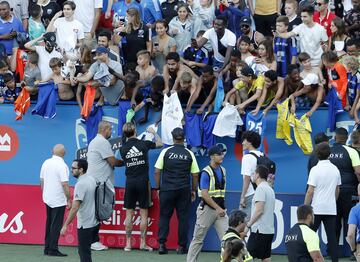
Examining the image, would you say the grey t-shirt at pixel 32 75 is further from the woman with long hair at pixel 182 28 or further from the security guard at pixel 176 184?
the security guard at pixel 176 184

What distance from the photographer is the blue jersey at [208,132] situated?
19.5 m

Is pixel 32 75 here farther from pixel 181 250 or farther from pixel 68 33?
pixel 181 250

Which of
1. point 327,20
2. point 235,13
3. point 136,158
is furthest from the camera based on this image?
point 235,13

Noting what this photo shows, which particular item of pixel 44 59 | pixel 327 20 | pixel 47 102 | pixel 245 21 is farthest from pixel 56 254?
pixel 327 20

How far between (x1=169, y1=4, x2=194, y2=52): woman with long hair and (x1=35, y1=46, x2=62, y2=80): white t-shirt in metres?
2.18

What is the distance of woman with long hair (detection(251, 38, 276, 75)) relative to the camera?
19.7 metres

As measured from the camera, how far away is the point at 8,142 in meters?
20.5

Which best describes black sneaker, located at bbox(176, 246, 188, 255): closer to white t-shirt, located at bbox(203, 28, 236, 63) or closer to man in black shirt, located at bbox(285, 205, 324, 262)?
white t-shirt, located at bbox(203, 28, 236, 63)

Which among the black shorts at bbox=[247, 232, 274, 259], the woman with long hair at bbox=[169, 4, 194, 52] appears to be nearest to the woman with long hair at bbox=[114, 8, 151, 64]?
the woman with long hair at bbox=[169, 4, 194, 52]

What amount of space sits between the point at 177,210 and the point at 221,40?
3.48 meters

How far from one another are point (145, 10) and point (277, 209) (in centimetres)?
554

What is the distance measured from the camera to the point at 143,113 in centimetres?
2000

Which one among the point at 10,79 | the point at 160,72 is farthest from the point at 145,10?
the point at 10,79

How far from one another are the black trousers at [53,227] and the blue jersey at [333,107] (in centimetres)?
463
